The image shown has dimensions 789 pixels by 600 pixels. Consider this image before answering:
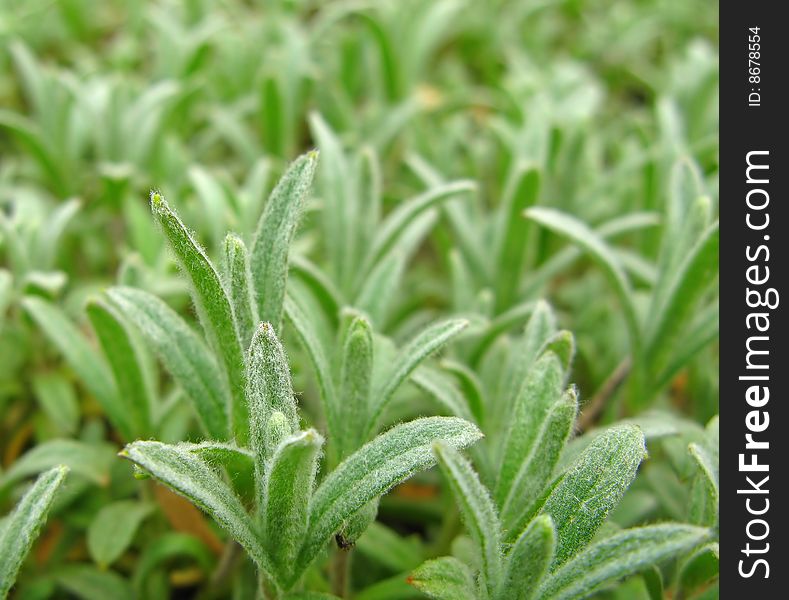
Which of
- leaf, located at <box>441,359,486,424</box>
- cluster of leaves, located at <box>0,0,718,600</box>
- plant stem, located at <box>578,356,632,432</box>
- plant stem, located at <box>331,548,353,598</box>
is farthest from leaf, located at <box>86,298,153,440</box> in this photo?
plant stem, located at <box>578,356,632,432</box>

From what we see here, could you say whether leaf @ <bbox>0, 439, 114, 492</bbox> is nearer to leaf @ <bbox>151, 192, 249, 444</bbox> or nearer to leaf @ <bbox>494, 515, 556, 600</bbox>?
leaf @ <bbox>151, 192, 249, 444</bbox>

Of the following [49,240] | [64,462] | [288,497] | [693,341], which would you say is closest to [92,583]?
[64,462]

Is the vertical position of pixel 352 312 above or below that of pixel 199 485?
above

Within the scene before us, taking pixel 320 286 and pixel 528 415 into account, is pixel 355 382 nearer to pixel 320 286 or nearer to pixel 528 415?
pixel 528 415

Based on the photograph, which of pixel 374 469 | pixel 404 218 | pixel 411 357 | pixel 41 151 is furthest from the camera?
pixel 41 151

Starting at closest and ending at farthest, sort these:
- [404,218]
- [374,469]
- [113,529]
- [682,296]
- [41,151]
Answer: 1. [374,469]
2. [113,529]
3. [682,296]
4. [404,218]
5. [41,151]
